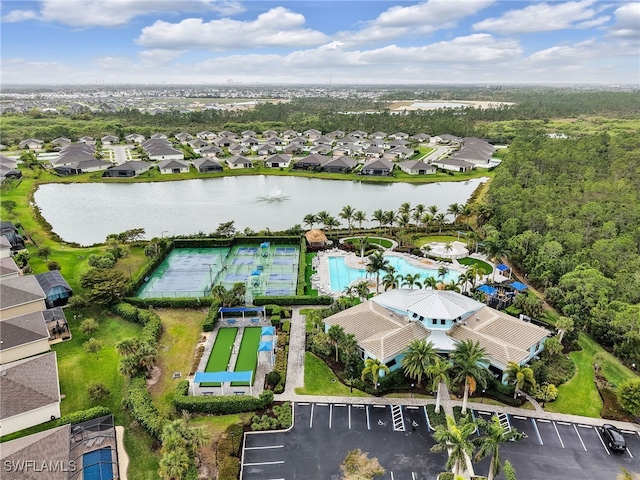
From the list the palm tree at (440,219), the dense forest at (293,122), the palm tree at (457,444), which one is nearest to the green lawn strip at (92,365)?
the palm tree at (457,444)

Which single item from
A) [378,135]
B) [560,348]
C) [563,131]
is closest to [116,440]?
[560,348]

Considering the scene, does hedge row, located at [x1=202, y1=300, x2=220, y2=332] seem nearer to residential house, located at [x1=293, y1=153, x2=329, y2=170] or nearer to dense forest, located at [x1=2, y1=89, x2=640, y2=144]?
residential house, located at [x1=293, y1=153, x2=329, y2=170]

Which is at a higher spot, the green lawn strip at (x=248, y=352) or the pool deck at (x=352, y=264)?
the pool deck at (x=352, y=264)

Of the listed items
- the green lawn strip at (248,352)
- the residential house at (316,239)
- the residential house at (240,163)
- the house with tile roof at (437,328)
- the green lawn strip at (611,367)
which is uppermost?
the residential house at (240,163)

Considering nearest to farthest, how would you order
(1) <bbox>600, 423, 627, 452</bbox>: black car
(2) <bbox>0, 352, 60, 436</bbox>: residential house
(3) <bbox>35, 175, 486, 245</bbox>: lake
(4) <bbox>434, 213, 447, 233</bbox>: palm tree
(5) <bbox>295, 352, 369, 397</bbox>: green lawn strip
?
1. (1) <bbox>600, 423, 627, 452</bbox>: black car
2. (2) <bbox>0, 352, 60, 436</bbox>: residential house
3. (5) <bbox>295, 352, 369, 397</bbox>: green lawn strip
4. (4) <bbox>434, 213, 447, 233</bbox>: palm tree
5. (3) <bbox>35, 175, 486, 245</bbox>: lake

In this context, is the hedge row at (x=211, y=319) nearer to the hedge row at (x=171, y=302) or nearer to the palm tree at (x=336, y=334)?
the hedge row at (x=171, y=302)

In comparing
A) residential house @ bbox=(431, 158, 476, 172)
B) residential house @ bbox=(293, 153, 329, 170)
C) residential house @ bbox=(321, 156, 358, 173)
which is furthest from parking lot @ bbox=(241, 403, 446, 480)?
residential house @ bbox=(431, 158, 476, 172)
